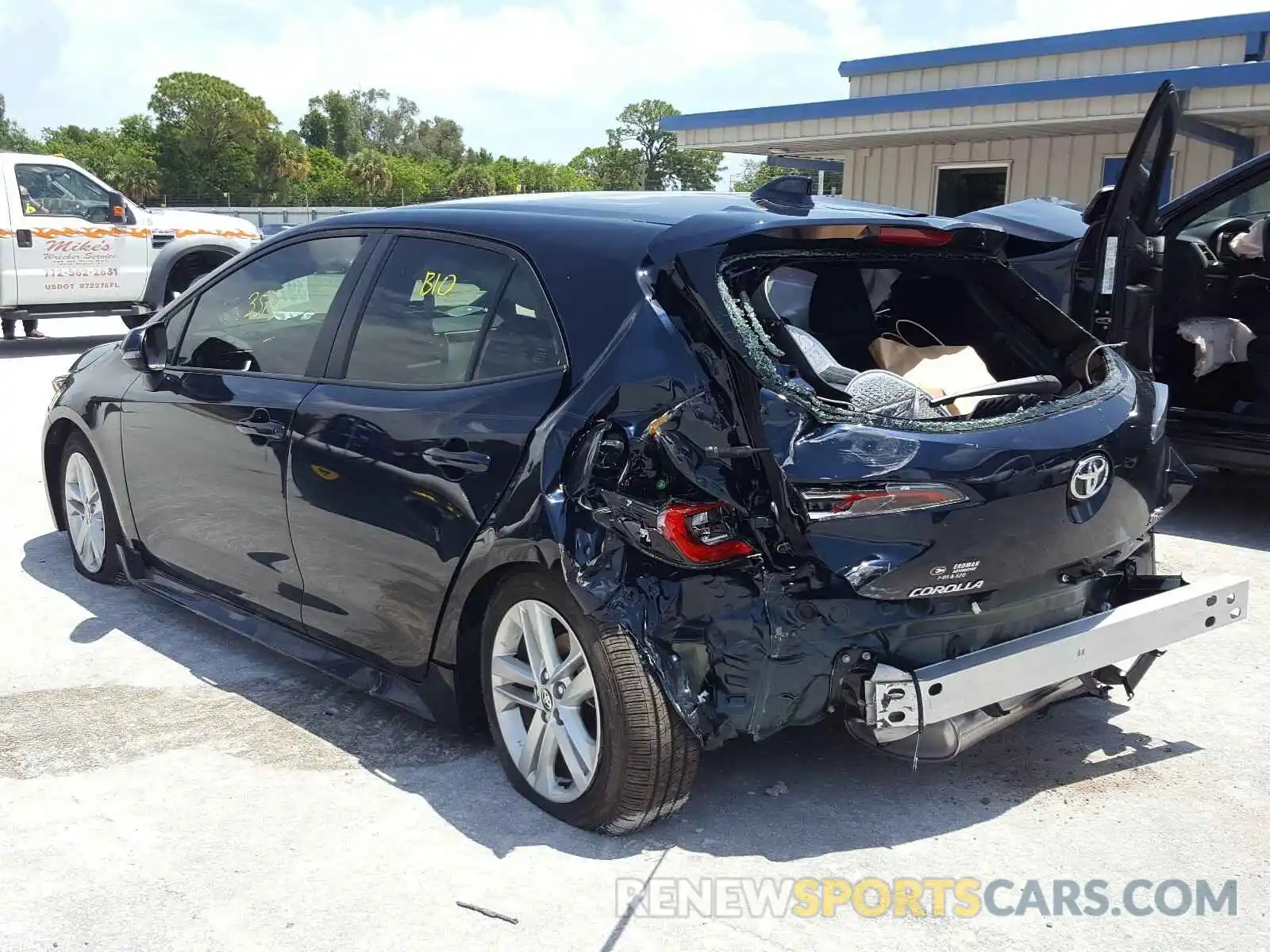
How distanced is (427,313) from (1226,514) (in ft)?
16.8

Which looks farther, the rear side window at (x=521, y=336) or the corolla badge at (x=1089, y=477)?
the rear side window at (x=521, y=336)

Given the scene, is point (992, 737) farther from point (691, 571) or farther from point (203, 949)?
point (203, 949)

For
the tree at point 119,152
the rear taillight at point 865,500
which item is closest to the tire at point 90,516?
the rear taillight at point 865,500

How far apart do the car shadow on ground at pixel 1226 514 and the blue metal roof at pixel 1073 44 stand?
7.90m

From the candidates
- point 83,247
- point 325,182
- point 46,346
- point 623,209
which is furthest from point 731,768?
point 325,182

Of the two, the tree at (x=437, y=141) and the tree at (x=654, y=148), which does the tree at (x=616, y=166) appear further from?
the tree at (x=437, y=141)

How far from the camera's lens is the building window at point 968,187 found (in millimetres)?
14242

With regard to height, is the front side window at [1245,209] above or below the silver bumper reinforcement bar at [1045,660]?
above

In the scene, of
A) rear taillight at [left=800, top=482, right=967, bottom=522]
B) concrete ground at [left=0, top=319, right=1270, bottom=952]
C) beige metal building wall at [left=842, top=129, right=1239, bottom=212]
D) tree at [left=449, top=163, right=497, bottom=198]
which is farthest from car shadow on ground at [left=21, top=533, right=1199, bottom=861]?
tree at [left=449, top=163, right=497, bottom=198]

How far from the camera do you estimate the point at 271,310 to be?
4445 millimetres

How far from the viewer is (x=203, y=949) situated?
9.13 feet

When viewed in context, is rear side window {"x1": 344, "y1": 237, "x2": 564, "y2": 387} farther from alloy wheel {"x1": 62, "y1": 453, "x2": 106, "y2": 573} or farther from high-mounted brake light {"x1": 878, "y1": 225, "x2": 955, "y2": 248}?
alloy wheel {"x1": 62, "y1": 453, "x2": 106, "y2": 573}

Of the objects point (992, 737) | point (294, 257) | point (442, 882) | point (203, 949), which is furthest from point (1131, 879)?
point (294, 257)

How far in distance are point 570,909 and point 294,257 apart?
8.43ft
